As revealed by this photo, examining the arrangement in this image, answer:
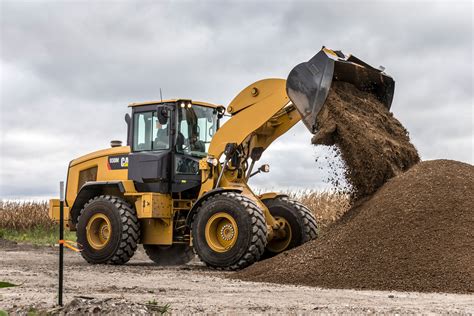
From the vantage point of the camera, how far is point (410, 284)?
885 centimetres

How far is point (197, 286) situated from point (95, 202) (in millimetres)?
4914

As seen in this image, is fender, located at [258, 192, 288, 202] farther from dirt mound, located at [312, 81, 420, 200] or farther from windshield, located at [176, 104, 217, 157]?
dirt mound, located at [312, 81, 420, 200]

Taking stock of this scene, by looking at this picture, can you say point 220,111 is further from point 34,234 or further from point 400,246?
point 34,234

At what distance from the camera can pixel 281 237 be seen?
487 inches

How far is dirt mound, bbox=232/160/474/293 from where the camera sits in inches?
355

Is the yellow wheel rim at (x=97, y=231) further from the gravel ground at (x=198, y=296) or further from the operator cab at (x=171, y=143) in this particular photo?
the gravel ground at (x=198, y=296)

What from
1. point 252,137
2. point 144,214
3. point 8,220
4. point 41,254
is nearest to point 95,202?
point 144,214

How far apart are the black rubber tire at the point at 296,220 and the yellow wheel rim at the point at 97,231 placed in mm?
3181

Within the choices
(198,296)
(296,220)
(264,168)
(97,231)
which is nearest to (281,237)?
(296,220)

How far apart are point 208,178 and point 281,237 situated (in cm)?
169

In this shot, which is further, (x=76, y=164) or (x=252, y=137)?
(x=76, y=164)

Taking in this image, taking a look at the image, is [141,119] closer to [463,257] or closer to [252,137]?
[252,137]

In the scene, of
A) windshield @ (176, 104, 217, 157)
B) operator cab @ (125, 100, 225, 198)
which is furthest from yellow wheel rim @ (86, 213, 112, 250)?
windshield @ (176, 104, 217, 157)

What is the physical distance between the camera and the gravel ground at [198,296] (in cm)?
664
